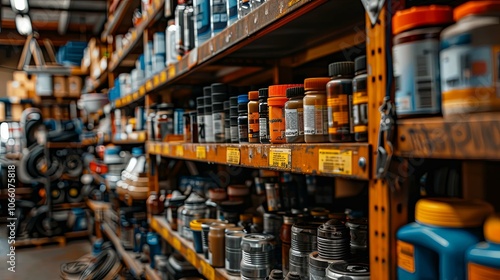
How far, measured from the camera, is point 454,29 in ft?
2.25

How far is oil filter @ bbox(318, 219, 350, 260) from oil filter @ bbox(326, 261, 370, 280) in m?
0.07

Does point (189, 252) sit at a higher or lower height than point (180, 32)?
lower

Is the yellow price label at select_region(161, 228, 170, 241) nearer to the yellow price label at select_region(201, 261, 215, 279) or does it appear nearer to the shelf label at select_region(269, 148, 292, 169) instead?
the yellow price label at select_region(201, 261, 215, 279)

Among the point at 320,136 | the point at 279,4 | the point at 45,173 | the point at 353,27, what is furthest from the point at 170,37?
the point at 45,173

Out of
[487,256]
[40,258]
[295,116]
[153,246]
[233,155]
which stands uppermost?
[295,116]

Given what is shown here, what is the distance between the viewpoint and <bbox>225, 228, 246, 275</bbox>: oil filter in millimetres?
1685

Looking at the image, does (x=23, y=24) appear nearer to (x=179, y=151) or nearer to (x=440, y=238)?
(x=179, y=151)

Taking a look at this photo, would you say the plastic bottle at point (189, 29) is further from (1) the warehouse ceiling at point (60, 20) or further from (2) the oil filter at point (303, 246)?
(1) the warehouse ceiling at point (60, 20)

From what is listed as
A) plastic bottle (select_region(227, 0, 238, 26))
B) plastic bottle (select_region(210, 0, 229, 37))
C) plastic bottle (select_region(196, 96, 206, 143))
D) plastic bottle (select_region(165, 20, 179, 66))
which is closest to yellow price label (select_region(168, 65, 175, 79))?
plastic bottle (select_region(165, 20, 179, 66))

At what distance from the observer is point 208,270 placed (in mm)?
1875

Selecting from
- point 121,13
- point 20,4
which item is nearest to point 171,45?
point 121,13

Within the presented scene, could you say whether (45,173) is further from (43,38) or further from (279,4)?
(279,4)

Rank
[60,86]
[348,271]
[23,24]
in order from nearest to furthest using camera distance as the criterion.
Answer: [348,271]
[23,24]
[60,86]

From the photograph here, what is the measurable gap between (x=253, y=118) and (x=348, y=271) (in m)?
0.62
